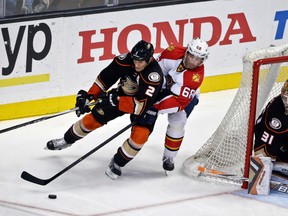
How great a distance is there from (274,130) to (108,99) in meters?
1.08

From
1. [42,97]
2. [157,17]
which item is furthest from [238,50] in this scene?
[42,97]

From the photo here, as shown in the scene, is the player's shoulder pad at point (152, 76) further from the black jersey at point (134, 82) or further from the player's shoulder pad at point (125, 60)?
the player's shoulder pad at point (125, 60)

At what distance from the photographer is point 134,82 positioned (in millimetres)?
6535

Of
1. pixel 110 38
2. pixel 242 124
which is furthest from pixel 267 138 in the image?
pixel 110 38

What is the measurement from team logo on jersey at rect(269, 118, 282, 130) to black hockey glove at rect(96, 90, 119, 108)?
39.3 inches

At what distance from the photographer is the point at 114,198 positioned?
618 centimetres

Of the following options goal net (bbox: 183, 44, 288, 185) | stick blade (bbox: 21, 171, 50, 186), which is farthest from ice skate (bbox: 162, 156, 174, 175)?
stick blade (bbox: 21, 171, 50, 186)

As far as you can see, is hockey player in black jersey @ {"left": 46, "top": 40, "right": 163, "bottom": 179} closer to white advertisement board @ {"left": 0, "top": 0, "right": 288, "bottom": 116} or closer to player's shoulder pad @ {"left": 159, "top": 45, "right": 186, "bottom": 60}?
A: player's shoulder pad @ {"left": 159, "top": 45, "right": 186, "bottom": 60}

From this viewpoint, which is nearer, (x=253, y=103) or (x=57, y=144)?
(x=253, y=103)

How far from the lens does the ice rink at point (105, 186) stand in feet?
19.7

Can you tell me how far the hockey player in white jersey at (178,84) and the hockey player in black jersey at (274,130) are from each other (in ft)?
1.61

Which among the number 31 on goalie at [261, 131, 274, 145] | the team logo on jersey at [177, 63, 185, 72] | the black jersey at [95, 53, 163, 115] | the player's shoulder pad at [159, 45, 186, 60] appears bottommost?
the number 31 on goalie at [261, 131, 274, 145]

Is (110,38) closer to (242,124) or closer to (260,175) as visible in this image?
(242,124)

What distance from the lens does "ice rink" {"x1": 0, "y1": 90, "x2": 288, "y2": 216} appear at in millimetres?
6008
